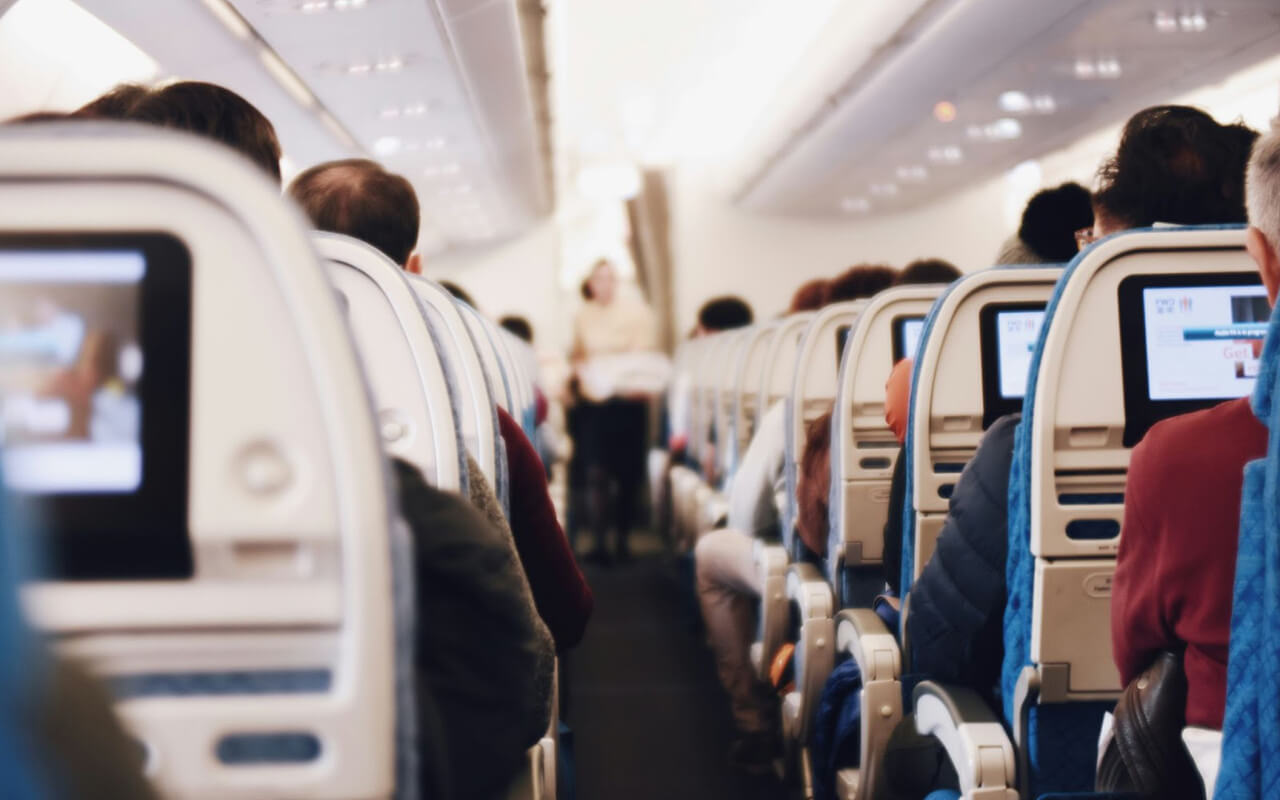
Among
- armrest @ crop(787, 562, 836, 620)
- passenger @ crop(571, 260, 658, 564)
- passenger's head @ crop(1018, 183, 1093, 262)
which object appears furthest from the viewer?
passenger @ crop(571, 260, 658, 564)

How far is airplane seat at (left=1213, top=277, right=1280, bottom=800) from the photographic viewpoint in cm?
122

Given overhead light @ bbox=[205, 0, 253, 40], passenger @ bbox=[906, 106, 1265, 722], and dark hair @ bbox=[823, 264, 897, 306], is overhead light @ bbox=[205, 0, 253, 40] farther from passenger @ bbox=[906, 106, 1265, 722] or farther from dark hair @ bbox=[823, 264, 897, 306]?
passenger @ bbox=[906, 106, 1265, 722]

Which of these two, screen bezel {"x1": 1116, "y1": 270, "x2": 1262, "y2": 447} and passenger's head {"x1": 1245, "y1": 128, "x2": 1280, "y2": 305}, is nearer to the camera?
passenger's head {"x1": 1245, "y1": 128, "x2": 1280, "y2": 305}

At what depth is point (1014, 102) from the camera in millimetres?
7867

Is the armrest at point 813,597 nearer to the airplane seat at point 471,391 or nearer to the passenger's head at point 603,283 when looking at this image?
the airplane seat at point 471,391

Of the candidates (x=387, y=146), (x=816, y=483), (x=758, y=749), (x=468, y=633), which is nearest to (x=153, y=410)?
(x=468, y=633)

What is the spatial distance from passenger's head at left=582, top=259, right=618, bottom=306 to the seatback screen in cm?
608

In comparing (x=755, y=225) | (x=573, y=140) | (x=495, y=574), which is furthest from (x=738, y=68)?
(x=495, y=574)

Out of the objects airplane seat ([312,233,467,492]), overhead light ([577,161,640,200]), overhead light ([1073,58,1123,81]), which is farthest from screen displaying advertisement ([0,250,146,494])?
overhead light ([577,161,640,200])

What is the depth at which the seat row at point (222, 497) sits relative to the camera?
878 mm

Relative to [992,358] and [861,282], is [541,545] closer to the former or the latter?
[992,358]

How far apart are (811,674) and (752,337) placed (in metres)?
2.96

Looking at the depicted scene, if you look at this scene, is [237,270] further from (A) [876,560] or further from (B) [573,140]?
(B) [573,140]

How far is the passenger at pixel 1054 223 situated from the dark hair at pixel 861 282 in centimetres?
153
